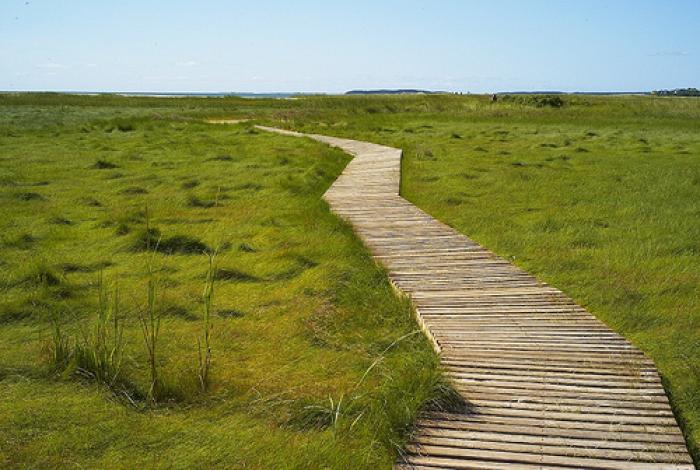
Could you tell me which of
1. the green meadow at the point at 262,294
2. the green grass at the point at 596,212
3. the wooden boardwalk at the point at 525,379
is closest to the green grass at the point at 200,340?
the green meadow at the point at 262,294

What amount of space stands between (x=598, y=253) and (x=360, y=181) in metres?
6.32

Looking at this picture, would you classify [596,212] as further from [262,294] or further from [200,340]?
[200,340]

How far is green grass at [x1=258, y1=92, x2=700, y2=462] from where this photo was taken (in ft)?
19.1

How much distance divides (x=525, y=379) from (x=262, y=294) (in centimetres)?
316

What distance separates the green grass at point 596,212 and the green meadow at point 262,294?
0.04 meters

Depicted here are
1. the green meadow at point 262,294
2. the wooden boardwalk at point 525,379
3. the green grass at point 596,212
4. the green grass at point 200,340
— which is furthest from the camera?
the green grass at point 596,212

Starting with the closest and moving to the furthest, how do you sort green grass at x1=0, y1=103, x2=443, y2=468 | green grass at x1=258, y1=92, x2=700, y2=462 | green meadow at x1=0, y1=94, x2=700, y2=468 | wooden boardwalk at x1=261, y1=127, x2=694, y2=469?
wooden boardwalk at x1=261, y1=127, x2=694, y2=469 < green grass at x1=0, y1=103, x2=443, y2=468 < green meadow at x1=0, y1=94, x2=700, y2=468 < green grass at x1=258, y1=92, x2=700, y2=462

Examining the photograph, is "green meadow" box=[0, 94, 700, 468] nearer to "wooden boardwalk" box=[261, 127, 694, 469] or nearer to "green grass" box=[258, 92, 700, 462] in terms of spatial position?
"green grass" box=[258, 92, 700, 462]

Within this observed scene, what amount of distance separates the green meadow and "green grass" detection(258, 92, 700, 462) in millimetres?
41

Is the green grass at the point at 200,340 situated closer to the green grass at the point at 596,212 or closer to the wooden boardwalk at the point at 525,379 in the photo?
the wooden boardwalk at the point at 525,379

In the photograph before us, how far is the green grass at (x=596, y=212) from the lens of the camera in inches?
230

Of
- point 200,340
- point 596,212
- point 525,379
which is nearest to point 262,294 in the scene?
point 200,340

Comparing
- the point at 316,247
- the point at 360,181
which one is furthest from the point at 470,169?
the point at 316,247

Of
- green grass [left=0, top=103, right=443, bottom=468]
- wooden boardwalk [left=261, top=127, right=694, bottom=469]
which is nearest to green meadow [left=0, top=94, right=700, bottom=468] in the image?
green grass [left=0, top=103, right=443, bottom=468]
